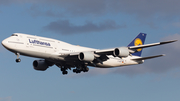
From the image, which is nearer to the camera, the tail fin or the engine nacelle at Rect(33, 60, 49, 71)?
the engine nacelle at Rect(33, 60, 49, 71)

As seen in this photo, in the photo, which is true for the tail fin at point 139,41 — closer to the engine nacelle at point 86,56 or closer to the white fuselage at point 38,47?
the engine nacelle at point 86,56

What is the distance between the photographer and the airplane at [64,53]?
5044 cm

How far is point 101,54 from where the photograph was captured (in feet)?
181

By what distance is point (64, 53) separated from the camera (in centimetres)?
5334

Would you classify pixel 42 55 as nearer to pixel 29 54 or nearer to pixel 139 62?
pixel 29 54

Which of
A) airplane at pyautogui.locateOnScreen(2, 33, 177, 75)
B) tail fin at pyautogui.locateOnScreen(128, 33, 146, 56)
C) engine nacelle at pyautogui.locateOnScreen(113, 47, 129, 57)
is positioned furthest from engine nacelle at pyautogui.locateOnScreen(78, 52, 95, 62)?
tail fin at pyautogui.locateOnScreen(128, 33, 146, 56)

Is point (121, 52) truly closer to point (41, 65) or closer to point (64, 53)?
point (64, 53)

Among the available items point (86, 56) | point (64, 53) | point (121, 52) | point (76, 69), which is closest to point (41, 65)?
point (76, 69)

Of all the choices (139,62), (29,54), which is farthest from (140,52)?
(29,54)

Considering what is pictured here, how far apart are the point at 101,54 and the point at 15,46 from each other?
14045 mm

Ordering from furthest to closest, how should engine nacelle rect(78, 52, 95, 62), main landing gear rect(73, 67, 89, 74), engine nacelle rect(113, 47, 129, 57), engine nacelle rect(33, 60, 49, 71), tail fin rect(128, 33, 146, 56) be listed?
tail fin rect(128, 33, 146, 56) → engine nacelle rect(33, 60, 49, 71) → main landing gear rect(73, 67, 89, 74) → engine nacelle rect(78, 52, 95, 62) → engine nacelle rect(113, 47, 129, 57)

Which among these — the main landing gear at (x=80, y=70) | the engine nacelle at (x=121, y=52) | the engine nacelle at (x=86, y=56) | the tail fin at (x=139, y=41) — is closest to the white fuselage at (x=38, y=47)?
the engine nacelle at (x=86, y=56)

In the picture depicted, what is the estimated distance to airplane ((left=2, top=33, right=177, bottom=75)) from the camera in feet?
165

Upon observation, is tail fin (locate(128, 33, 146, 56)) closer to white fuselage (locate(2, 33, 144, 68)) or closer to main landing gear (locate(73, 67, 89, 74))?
main landing gear (locate(73, 67, 89, 74))
